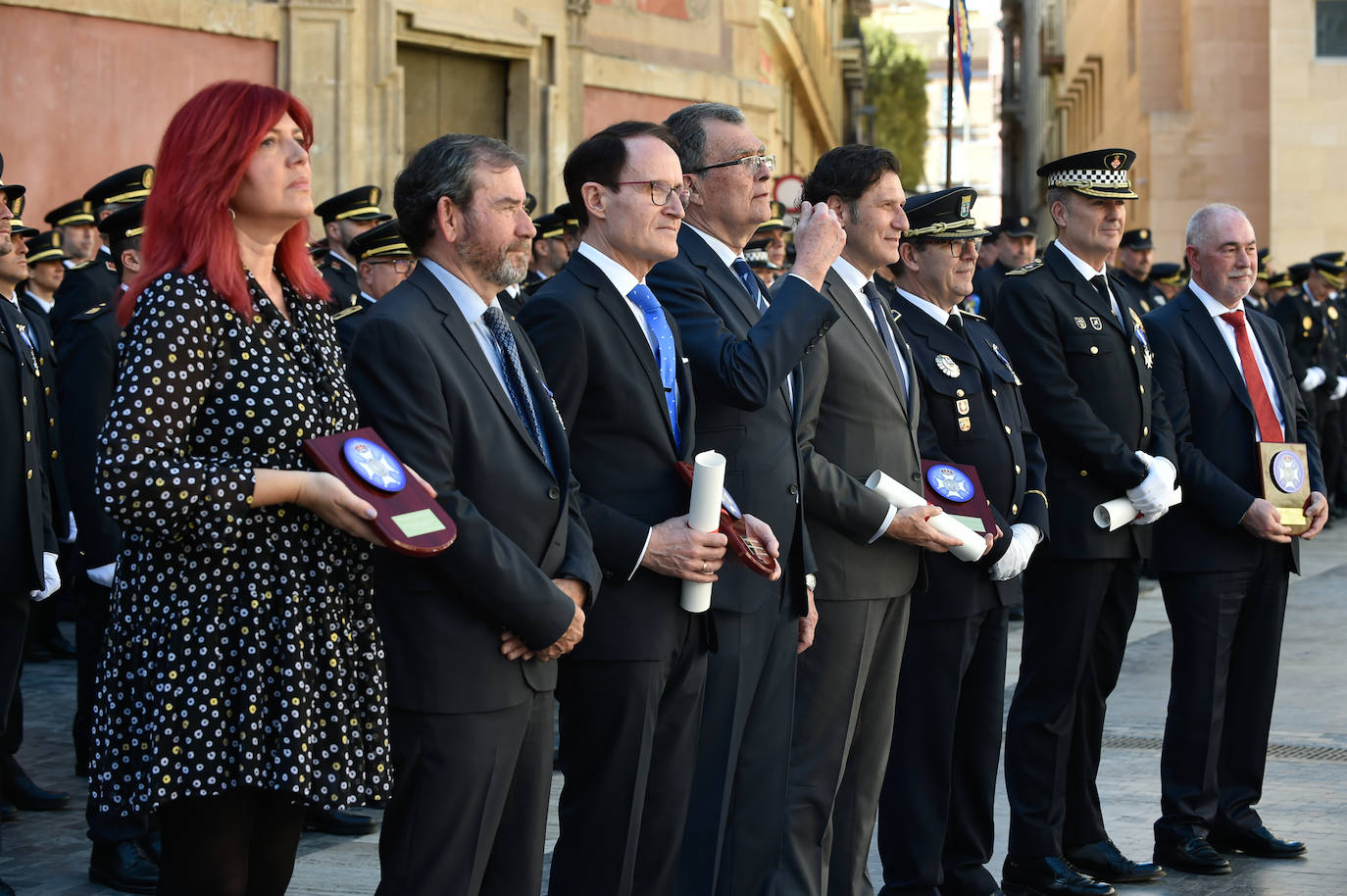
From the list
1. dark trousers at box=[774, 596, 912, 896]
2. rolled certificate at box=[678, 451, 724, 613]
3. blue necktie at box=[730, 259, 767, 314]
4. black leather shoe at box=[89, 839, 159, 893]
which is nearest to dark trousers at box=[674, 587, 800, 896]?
dark trousers at box=[774, 596, 912, 896]

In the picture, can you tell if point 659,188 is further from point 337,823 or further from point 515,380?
point 337,823

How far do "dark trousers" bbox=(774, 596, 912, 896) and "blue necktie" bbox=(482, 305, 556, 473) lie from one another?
1416 millimetres

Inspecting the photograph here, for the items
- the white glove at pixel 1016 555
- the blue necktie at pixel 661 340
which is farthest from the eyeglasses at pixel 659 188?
the white glove at pixel 1016 555

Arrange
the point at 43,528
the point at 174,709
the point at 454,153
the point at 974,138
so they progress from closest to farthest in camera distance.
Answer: the point at 174,709
the point at 454,153
the point at 43,528
the point at 974,138

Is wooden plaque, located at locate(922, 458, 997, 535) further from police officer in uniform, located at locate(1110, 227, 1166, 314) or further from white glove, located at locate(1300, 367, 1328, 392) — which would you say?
white glove, located at locate(1300, 367, 1328, 392)

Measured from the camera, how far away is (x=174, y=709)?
3.49m

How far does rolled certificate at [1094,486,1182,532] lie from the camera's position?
6.10 m

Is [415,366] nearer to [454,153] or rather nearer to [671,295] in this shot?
[454,153]

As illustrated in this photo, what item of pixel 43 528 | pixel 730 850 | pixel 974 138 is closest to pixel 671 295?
pixel 730 850

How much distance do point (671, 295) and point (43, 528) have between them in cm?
253

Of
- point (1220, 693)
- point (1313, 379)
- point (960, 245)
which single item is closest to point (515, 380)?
point (960, 245)

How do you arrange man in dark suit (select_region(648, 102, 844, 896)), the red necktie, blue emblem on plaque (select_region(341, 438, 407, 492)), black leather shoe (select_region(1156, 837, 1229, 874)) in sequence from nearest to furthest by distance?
blue emblem on plaque (select_region(341, 438, 407, 492)), man in dark suit (select_region(648, 102, 844, 896)), black leather shoe (select_region(1156, 837, 1229, 874)), the red necktie

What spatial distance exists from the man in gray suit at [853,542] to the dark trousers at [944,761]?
0.20 metres

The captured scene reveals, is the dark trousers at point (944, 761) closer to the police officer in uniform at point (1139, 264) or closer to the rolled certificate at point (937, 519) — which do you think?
the rolled certificate at point (937, 519)
